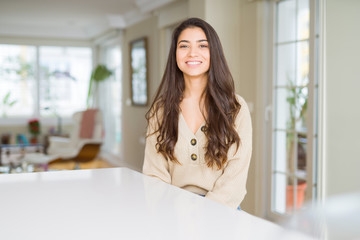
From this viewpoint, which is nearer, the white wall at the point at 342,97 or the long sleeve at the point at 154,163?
the long sleeve at the point at 154,163

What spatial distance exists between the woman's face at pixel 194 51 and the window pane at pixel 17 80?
25.6 ft

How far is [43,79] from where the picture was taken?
8.98 metres

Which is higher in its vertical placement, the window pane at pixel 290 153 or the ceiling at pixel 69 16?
the ceiling at pixel 69 16

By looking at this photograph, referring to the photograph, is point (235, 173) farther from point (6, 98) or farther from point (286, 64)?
point (6, 98)

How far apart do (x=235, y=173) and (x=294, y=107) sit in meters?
2.18

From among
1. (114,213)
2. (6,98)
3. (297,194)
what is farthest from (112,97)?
(114,213)

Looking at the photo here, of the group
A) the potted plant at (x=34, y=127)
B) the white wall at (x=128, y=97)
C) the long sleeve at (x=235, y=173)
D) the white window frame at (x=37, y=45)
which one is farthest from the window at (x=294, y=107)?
the white window frame at (x=37, y=45)

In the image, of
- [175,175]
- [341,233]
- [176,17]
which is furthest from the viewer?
[176,17]

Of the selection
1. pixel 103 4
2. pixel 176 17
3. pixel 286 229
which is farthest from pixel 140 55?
pixel 286 229

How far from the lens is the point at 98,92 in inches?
358

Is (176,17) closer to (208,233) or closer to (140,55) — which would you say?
(140,55)

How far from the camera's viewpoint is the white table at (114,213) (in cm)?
80

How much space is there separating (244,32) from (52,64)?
592cm

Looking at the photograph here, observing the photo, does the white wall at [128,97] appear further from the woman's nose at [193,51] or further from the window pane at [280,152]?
the woman's nose at [193,51]
